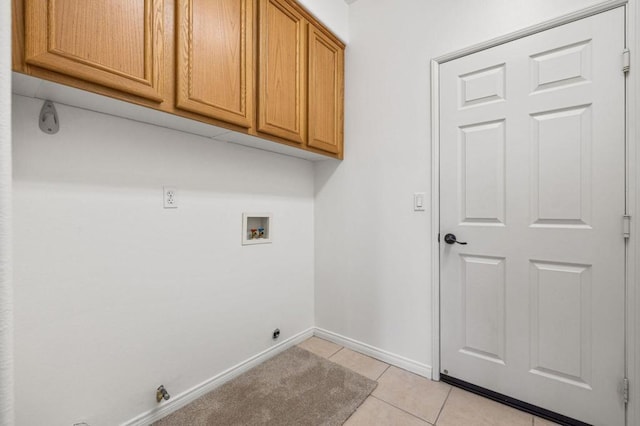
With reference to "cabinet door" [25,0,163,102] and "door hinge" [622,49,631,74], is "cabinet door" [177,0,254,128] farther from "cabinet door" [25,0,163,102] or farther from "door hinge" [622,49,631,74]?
"door hinge" [622,49,631,74]

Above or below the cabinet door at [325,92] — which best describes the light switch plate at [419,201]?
below


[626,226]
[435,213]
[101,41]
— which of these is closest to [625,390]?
[626,226]

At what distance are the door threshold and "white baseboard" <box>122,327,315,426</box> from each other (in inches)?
46.3

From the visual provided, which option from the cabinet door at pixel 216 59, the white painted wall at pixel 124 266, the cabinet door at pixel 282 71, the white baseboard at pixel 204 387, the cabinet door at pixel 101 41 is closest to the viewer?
the cabinet door at pixel 101 41

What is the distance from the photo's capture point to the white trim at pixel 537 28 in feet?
4.26

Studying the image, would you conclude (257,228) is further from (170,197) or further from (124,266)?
(124,266)

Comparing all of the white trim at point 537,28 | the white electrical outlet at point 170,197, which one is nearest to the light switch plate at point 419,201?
the white trim at point 537,28

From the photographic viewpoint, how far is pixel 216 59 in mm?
1357

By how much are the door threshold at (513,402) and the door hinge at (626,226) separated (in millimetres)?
975

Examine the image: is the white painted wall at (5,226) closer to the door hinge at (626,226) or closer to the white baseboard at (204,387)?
the white baseboard at (204,387)

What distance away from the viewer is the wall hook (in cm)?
111

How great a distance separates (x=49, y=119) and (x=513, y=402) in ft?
8.88

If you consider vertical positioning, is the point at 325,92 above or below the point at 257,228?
above

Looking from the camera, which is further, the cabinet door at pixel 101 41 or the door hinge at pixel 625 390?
the door hinge at pixel 625 390
